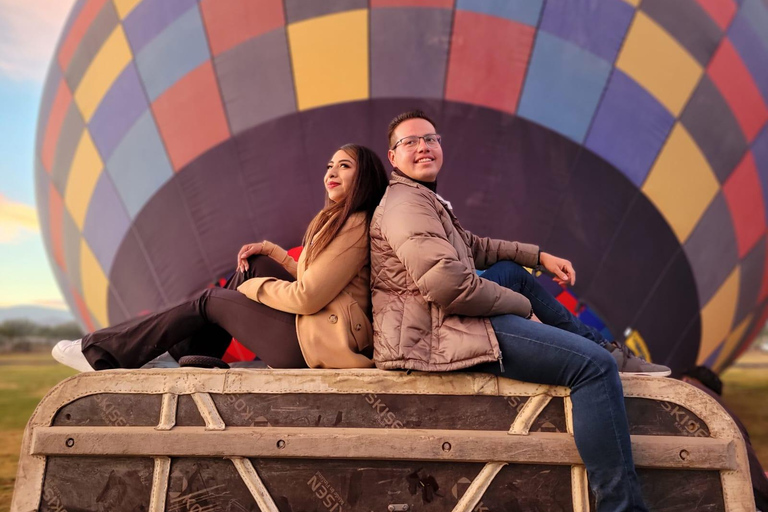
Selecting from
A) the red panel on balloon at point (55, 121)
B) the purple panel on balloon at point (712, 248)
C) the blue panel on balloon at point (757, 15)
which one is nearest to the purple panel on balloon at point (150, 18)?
the red panel on balloon at point (55, 121)

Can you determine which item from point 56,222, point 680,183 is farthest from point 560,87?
point 56,222

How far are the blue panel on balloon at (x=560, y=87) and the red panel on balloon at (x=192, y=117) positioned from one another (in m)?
1.77

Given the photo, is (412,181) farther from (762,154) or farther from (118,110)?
(762,154)

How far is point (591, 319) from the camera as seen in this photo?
3.78 meters

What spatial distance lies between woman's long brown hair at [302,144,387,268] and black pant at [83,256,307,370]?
0.26m

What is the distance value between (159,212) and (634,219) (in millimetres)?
2824

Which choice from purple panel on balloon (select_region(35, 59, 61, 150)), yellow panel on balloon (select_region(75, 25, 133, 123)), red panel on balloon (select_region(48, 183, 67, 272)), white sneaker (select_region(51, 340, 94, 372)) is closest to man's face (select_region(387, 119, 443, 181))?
white sneaker (select_region(51, 340, 94, 372))

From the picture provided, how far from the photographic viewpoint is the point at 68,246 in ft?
16.7

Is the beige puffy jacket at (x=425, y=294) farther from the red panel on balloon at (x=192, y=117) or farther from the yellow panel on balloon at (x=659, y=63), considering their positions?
the yellow panel on balloon at (x=659, y=63)

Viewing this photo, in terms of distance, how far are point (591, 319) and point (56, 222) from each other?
13.3 ft

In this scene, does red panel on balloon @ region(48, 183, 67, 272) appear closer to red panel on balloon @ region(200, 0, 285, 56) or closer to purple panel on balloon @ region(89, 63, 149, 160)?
purple panel on balloon @ region(89, 63, 149, 160)

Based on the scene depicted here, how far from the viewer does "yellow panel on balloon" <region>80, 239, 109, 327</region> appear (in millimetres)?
4676

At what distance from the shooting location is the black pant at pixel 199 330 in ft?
7.39

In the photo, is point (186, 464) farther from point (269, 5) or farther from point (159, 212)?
point (269, 5)
